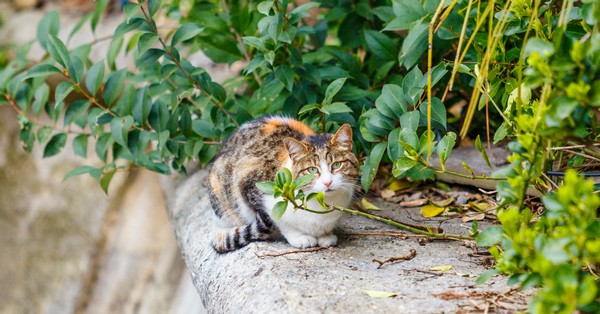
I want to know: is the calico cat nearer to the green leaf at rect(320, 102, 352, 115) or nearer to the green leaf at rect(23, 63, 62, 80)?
the green leaf at rect(320, 102, 352, 115)

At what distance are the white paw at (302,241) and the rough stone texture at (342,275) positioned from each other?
0.10 ft

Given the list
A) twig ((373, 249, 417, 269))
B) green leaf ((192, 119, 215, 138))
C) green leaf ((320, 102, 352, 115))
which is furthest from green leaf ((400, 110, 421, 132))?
green leaf ((192, 119, 215, 138))

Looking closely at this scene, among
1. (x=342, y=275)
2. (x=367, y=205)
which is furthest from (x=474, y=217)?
→ (x=342, y=275)

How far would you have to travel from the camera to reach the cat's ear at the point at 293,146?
2910mm

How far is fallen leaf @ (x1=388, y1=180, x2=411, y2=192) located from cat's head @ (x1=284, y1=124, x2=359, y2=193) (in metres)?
0.75

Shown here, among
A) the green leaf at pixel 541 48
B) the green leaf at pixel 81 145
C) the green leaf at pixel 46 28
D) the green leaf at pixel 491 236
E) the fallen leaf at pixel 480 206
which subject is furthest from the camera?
the green leaf at pixel 46 28

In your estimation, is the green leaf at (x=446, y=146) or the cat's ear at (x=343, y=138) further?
the cat's ear at (x=343, y=138)

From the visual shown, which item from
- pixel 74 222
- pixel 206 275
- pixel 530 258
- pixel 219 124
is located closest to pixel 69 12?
pixel 74 222

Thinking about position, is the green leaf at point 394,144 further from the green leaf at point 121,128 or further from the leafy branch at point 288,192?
the green leaf at point 121,128

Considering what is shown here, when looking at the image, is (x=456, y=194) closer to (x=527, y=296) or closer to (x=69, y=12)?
(x=527, y=296)

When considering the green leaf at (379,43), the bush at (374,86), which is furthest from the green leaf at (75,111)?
the green leaf at (379,43)

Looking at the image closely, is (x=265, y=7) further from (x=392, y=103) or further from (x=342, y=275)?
(x=342, y=275)

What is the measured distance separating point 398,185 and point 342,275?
1180 mm

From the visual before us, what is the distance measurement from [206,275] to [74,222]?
3.50 meters
